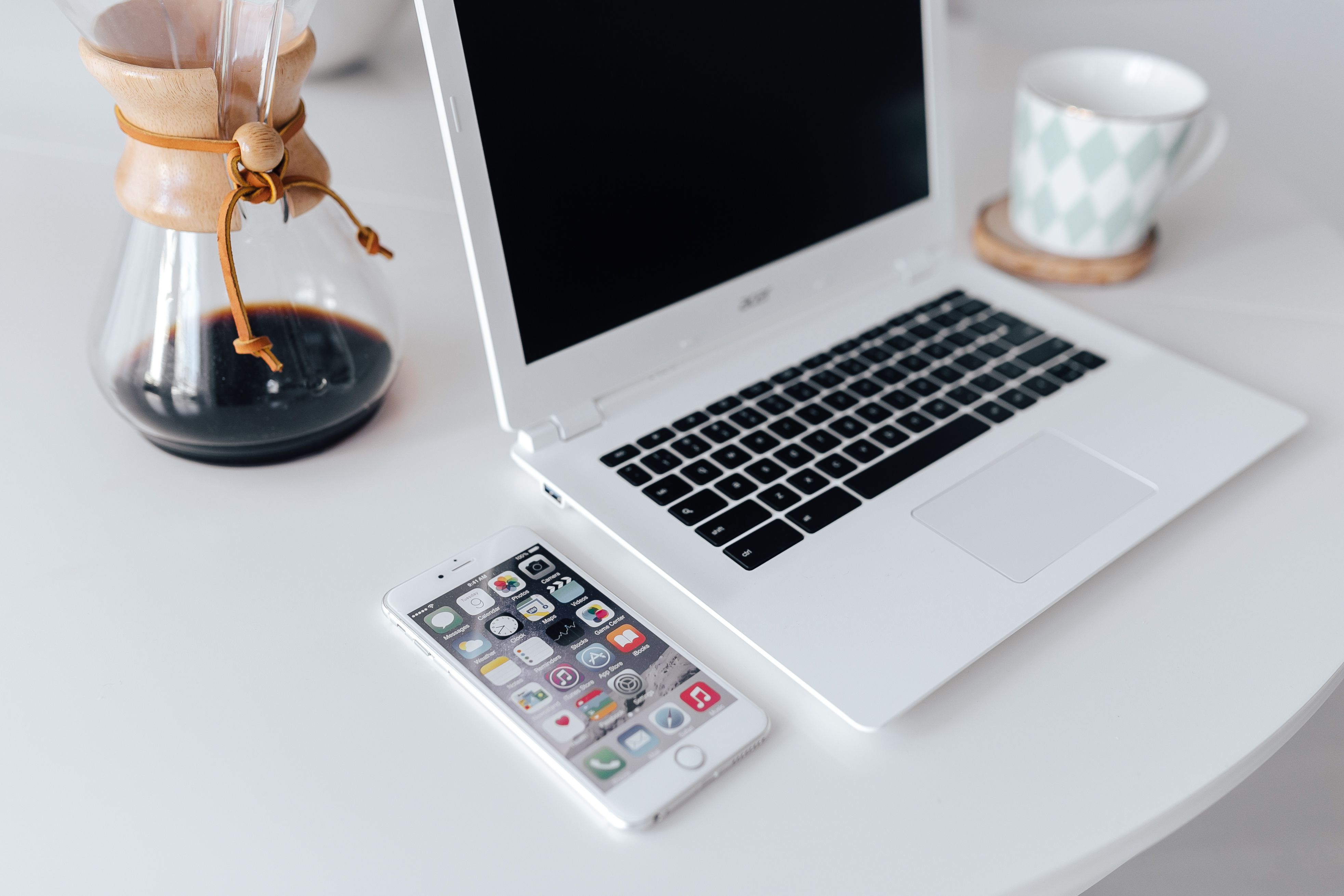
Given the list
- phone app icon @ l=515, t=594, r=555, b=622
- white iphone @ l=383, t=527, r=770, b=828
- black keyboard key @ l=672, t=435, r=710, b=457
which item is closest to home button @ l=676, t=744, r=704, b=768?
white iphone @ l=383, t=527, r=770, b=828

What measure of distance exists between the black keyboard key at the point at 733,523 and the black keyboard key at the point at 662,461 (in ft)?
0.17

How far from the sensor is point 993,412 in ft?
2.22

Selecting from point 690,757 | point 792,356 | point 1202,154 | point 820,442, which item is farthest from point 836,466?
point 1202,154

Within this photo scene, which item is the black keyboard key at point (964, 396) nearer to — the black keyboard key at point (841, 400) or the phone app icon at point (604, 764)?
the black keyboard key at point (841, 400)

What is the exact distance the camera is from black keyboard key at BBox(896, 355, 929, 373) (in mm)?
715

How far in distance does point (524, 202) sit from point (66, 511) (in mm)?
326

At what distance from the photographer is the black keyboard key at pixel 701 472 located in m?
0.61

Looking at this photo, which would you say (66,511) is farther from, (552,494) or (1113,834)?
(1113,834)

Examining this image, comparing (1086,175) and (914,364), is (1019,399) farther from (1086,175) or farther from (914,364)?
(1086,175)

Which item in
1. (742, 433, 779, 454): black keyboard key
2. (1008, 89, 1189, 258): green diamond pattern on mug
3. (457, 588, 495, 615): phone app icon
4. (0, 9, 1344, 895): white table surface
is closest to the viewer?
(0, 9, 1344, 895): white table surface

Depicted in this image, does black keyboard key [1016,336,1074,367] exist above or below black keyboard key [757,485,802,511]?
below

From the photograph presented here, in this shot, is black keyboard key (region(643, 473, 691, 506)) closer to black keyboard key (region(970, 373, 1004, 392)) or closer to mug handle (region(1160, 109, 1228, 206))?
black keyboard key (region(970, 373, 1004, 392))

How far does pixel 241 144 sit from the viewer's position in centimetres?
51

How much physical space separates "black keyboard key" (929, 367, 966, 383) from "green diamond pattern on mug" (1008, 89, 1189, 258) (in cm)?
23
